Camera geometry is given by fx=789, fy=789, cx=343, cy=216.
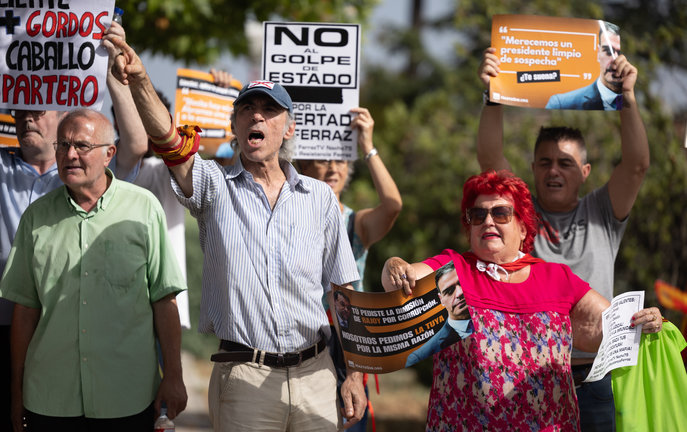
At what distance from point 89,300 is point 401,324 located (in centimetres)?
Result: 140

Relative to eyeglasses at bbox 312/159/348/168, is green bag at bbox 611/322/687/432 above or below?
below

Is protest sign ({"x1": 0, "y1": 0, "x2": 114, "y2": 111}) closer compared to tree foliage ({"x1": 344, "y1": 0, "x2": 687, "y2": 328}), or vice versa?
protest sign ({"x1": 0, "y1": 0, "x2": 114, "y2": 111})

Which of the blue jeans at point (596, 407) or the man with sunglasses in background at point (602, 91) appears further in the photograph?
the man with sunglasses in background at point (602, 91)

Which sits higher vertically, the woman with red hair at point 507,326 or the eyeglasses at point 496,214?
the eyeglasses at point 496,214

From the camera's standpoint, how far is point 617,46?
450cm

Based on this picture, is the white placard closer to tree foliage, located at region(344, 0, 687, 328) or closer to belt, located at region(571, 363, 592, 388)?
belt, located at region(571, 363, 592, 388)

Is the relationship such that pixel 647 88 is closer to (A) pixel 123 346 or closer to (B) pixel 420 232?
(B) pixel 420 232

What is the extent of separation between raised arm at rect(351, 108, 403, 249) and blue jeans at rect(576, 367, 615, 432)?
1.36 meters

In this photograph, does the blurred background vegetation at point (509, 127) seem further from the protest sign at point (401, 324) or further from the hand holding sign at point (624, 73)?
the protest sign at point (401, 324)

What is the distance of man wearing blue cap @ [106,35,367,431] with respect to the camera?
3338 mm

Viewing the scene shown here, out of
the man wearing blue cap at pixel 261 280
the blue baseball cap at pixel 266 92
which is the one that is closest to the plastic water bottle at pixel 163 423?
the man wearing blue cap at pixel 261 280

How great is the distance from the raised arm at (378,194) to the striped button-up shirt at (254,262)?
3.19ft

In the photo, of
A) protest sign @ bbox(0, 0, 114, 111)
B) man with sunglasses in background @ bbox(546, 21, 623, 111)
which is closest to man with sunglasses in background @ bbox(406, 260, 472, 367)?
man with sunglasses in background @ bbox(546, 21, 623, 111)

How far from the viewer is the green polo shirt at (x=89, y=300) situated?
3533mm
